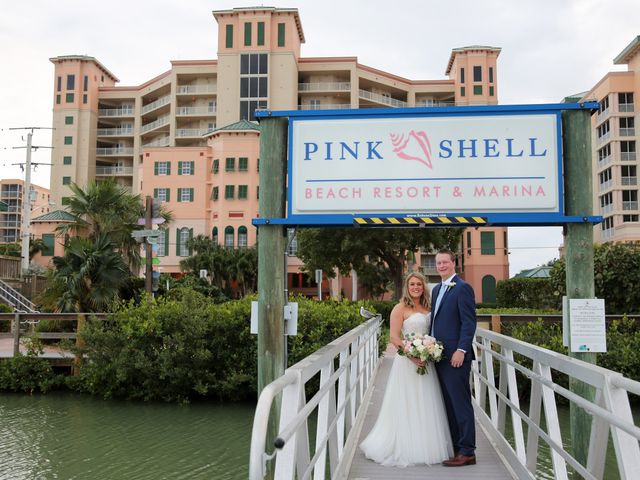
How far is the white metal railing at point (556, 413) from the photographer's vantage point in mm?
3078

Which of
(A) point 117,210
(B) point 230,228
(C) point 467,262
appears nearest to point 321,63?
(B) point 230,228

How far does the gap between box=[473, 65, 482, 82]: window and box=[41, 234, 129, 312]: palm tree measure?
162ft

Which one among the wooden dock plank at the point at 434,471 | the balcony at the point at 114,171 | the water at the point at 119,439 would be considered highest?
the balcony at the point at 114,171

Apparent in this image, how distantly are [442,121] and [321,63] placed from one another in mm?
56029

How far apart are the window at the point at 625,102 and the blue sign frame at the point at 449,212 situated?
59.2 metres

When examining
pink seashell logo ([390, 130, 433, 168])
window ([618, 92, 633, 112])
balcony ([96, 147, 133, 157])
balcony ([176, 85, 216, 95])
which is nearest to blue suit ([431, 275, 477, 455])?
pink seashell logo ([390, 130, 433, 168])

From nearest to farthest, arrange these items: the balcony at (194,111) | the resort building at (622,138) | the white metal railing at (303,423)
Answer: the white metal railing at (303,423) → the resort building at (622,138) → the balcony at (194,111)

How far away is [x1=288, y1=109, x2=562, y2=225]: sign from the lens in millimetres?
7148

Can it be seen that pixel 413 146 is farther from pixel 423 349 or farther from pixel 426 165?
pixel 423 349

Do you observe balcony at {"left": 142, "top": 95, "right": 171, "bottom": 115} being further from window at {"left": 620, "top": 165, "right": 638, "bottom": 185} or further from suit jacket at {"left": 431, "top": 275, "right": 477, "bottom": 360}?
suit jacket at {"left": 431, "top": 275, "right": 477, "bottom": 360}

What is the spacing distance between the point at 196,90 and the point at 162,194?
43.3 ft

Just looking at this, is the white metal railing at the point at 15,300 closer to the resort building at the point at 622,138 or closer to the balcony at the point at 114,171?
the balcony at the point at 114,171

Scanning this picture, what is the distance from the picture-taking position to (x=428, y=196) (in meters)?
7.28

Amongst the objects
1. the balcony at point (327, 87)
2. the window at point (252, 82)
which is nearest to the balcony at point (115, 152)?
the window at point (252, 82)
